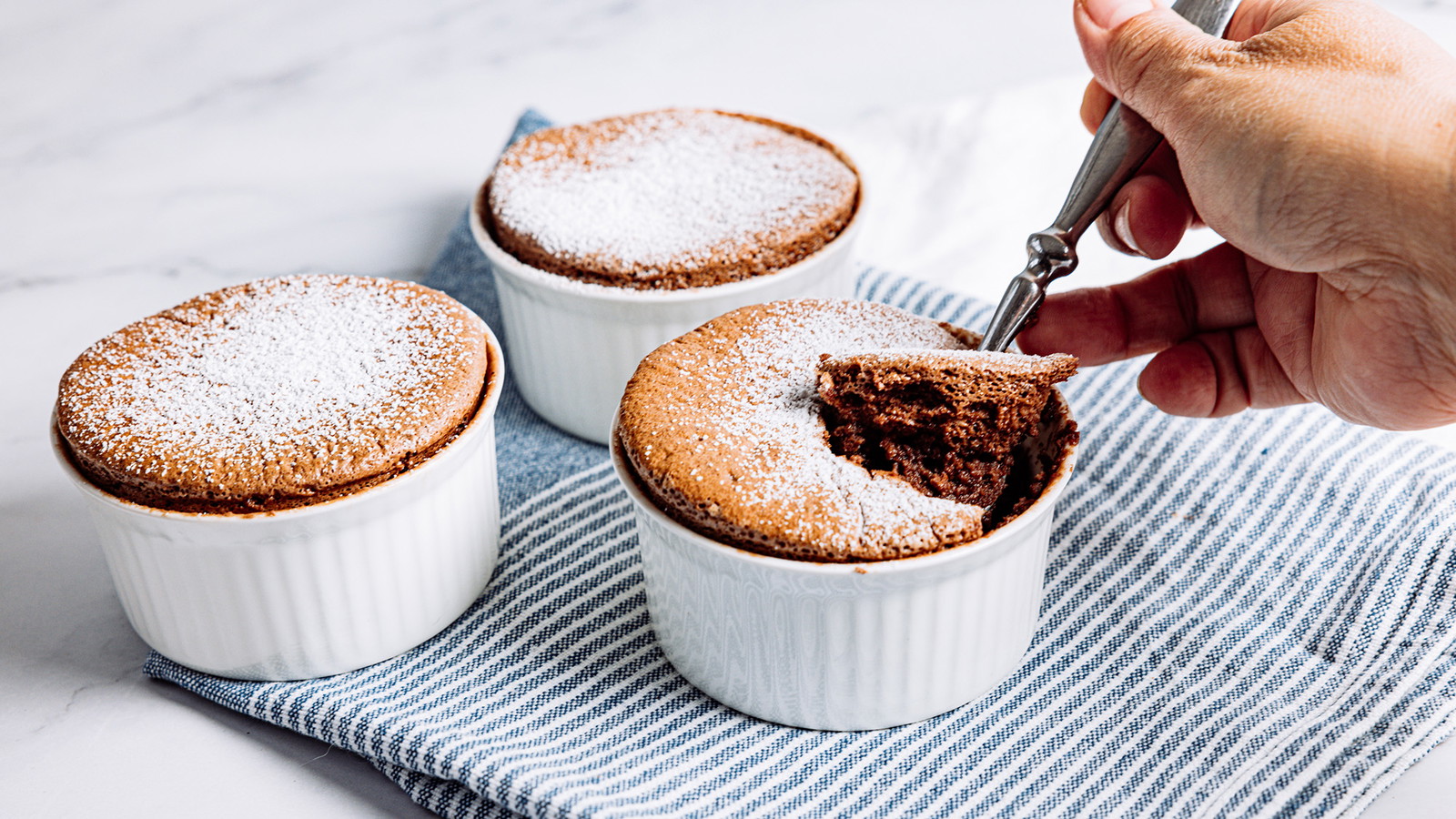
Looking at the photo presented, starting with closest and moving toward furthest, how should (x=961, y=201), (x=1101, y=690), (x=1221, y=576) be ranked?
(x=1101, y=690)
(x=1221, y=576)
(x=961, y=201)

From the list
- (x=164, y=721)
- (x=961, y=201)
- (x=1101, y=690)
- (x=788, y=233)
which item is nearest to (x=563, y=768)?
(x=164, y=721)

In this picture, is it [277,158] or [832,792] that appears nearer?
[832,792]

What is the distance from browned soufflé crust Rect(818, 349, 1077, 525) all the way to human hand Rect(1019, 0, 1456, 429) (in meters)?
0.26

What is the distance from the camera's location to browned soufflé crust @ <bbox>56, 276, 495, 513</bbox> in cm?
128

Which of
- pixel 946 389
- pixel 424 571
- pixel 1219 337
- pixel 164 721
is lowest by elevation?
pixel 164 721

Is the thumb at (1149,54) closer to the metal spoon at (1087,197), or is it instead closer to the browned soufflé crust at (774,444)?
the metal spoon at (1087,197)

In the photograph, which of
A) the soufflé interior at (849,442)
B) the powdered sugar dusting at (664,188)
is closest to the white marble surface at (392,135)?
the powdered sugar dusting at (664,188)

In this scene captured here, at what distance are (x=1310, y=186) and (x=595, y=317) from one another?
87 cm

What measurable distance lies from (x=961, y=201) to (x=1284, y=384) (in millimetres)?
873

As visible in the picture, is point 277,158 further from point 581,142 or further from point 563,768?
point 563,768

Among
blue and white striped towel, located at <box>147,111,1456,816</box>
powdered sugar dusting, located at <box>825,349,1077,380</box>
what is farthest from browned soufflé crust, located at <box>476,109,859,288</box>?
powdered sugar dusting, located at <box>825,349,1077,380</box>

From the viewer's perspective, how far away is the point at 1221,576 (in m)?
1.48

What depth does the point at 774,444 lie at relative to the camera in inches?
50.7

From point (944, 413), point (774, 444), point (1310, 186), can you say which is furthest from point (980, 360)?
point (1310, 186)
